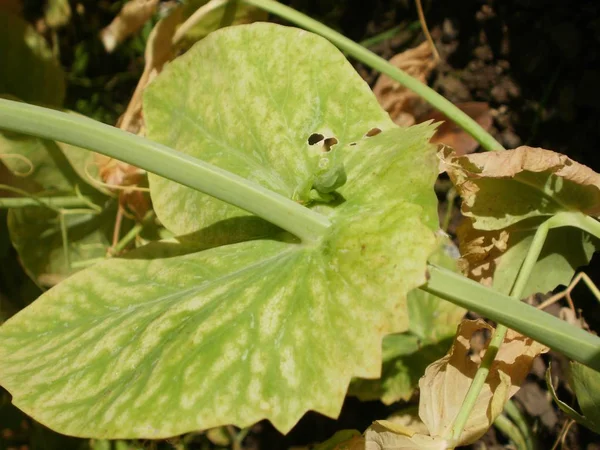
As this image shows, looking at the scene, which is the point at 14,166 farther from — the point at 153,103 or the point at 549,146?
the point at 549,146

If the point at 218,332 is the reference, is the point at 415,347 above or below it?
below

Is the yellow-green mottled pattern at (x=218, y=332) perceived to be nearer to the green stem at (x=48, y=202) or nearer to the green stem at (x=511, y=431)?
the green stem at (x=48, y=202)

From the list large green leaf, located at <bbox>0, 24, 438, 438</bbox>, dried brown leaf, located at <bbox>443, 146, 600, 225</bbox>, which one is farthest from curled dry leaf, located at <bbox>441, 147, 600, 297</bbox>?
large green leaf, located at <bbox>0, 24, 438, 438</bbox>

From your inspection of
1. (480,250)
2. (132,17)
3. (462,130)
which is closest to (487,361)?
(480,250)

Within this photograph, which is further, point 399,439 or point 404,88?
point 404,88

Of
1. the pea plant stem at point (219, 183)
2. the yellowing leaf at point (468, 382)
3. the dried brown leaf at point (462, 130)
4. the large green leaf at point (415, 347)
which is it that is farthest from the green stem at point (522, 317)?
the dried brown leaf at point (462, 130)

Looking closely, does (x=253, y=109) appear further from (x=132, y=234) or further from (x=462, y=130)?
(x=462, y=130)
